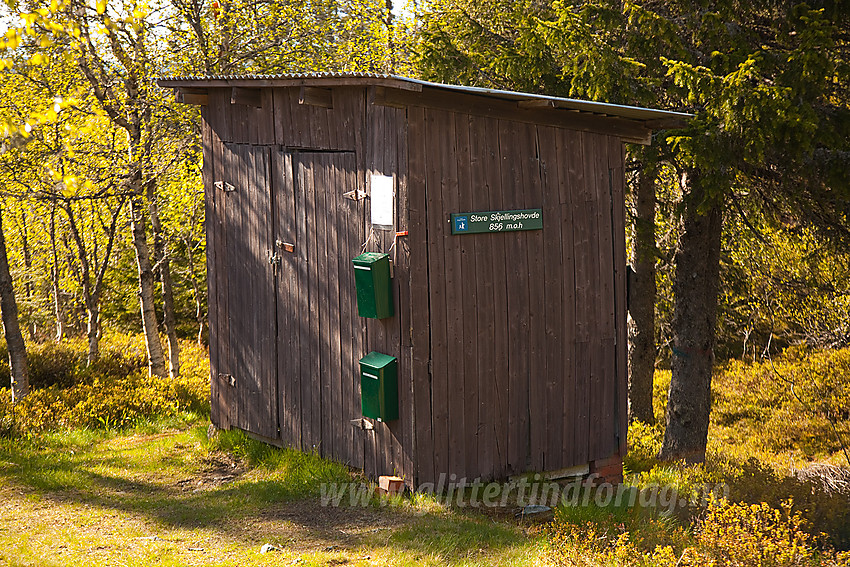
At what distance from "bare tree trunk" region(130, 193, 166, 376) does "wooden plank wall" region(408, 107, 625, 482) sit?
6650 millimetres

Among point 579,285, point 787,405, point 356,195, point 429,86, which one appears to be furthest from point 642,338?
point 429,86

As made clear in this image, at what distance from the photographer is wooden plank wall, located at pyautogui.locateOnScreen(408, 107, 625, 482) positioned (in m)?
6.43

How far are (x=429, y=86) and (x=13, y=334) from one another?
6780mm

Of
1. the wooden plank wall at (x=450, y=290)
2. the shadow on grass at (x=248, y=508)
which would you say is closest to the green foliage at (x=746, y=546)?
the shadow on grass at (x=248, y=508)

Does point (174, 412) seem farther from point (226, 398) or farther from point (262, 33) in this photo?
point (262, 33)

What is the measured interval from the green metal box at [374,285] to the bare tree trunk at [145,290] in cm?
634

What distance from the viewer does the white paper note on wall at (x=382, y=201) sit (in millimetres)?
6387

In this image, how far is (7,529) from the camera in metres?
6.17

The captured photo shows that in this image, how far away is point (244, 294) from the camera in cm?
813

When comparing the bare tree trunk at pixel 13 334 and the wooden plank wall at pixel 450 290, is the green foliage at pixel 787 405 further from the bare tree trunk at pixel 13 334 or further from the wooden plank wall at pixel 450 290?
the bare tree trunk at pixel 13 334

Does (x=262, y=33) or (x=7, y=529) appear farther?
(x=262, y=33)

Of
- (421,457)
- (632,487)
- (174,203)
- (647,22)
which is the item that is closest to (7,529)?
(421,457)

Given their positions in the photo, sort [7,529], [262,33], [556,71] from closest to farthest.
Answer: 1. [7,529]
2. [556,71]
3. [262,33]

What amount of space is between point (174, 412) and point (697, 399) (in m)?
6.54
